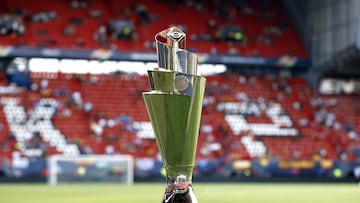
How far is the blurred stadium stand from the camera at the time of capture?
1334 inches

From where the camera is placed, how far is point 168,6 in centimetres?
4162

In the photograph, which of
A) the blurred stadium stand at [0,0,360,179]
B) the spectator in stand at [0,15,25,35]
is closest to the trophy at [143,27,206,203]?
the blurred stadium stand at [0,0,360,179]

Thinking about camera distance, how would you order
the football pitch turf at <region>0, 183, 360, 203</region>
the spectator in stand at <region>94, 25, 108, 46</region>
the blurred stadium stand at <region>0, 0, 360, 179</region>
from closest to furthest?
the football pitch turf at <region>0, 183, 360, 203</region> < the blurred stadium stand at <region>0, 0, 360, 179</region> < the spectator in stand at <region>94, 25, 108, 46</region>

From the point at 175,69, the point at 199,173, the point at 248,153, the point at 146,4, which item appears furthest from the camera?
the point at 146,4

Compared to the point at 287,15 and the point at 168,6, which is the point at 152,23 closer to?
the point at 168,6

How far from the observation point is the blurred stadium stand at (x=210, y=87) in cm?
3388

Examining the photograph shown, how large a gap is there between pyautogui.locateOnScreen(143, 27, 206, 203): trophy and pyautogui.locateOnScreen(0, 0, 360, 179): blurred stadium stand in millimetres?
25786

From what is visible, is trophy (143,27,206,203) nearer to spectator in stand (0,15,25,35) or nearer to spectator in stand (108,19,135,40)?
spectator in stand (0,15,25,35)

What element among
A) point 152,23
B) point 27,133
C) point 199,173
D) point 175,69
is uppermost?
point 152,23

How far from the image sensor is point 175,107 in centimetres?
548

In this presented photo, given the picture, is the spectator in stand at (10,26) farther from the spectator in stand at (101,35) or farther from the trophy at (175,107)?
the trophy at (175,107)

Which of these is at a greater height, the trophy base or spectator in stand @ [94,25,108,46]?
spectator in stand @ [94,25,108,46]

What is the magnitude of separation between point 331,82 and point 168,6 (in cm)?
1105

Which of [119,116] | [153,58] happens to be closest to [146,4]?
[153,58]
